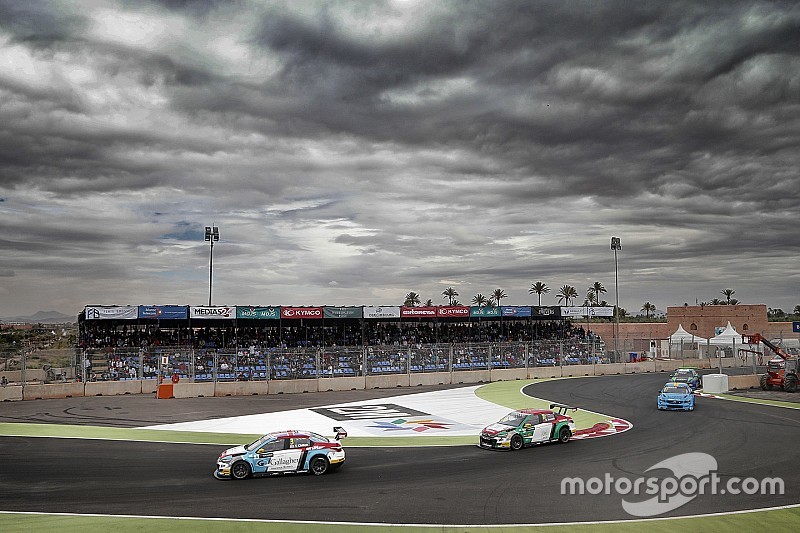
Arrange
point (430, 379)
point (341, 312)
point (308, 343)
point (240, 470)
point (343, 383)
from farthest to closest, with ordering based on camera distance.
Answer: point (308, 343)
point (341, 312)
point (430, 379)
point (343, 383)
point (240, 470)

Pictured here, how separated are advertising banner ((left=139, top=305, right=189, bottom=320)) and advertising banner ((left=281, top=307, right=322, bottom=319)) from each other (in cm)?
842

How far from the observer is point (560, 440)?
23.9 m

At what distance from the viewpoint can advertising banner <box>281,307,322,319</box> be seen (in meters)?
57.1

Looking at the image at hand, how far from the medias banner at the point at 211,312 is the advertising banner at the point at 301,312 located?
15.4 ft

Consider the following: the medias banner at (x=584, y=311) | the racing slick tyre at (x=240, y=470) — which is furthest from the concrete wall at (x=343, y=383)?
the medias banner at (x=584, y=311)

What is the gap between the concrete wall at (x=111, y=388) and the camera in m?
39.0

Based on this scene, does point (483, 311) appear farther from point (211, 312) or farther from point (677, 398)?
point (677, 398)

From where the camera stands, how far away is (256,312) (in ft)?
181

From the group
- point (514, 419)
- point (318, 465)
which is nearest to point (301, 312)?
point (514, 419)

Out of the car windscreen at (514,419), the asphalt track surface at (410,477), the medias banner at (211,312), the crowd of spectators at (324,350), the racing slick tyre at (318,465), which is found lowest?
the asphalt track surface at (410,477)

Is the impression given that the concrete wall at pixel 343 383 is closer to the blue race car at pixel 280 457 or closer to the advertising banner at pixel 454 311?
the advertising banner at pixel 454 311

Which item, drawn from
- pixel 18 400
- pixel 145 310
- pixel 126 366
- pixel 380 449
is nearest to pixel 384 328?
pixel 145 310

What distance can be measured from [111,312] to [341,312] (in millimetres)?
18987

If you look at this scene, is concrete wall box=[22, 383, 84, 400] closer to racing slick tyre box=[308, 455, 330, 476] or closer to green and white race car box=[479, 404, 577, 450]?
racing slick tyre box=[308, 455, 330, 476]
